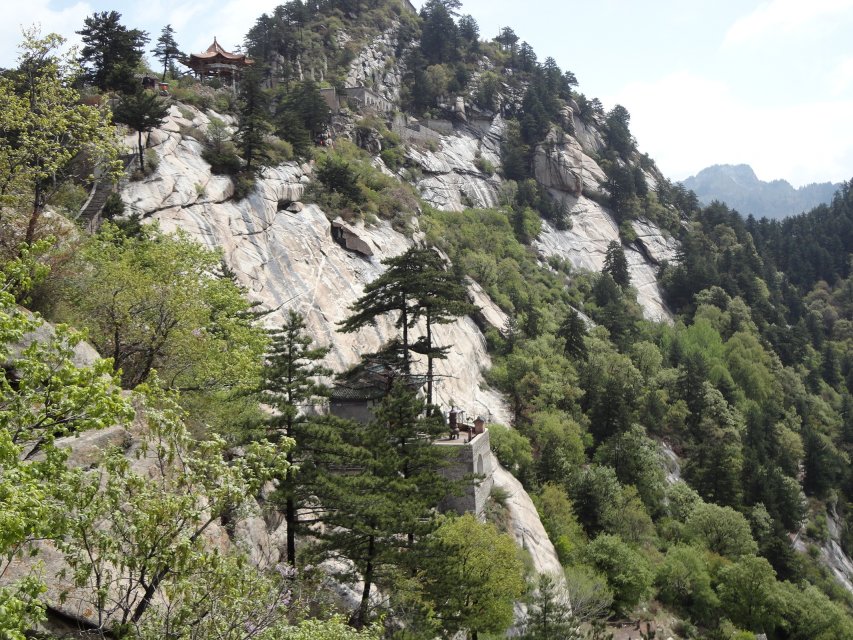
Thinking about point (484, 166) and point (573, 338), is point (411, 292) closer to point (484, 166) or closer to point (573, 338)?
point (573, 338)

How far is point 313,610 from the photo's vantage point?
728 inches

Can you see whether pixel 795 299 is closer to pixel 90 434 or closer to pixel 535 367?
pixel 535 367

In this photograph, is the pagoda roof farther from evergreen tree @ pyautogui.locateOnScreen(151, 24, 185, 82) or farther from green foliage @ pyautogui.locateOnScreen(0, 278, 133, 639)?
green foliage @ pyautogui.locateOnScreen(0, 278, 133, 639)

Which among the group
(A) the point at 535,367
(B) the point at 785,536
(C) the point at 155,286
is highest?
(C) the point at 155,286

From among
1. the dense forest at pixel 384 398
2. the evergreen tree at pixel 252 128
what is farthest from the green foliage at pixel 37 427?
the evergreen tree at pixel 252 128

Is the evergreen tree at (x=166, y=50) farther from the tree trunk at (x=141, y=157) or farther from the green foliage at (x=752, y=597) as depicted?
the green foliage at (x=752, y=597)

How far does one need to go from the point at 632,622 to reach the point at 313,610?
23.2m

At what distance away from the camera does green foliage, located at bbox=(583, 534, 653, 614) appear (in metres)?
33.8

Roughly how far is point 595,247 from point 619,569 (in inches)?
2232

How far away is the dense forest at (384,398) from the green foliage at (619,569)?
14 centimetres

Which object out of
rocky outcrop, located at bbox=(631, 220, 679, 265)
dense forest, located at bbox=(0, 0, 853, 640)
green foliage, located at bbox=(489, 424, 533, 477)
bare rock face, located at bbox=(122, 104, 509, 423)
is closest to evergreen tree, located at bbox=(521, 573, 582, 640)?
dense forest, located at bbox=(0, 0, 853, 640)

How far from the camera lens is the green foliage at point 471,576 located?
62.1 feet

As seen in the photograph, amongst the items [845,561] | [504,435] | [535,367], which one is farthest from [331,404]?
[845,561]

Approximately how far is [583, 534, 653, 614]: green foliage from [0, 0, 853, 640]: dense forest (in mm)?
136
